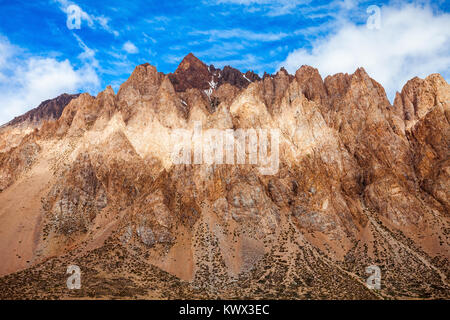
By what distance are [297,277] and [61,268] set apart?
53.6 metres

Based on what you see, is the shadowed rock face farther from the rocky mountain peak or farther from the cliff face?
the rocky mountain peak

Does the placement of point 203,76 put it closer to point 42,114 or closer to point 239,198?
point 239,198

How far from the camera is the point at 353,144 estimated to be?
11569 cm

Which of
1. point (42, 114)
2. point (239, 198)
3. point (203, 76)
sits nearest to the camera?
point (239, 198)

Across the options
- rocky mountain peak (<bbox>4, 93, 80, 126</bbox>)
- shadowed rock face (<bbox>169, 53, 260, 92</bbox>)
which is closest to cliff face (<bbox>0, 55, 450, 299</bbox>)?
shadowed rock face (<bbox>169, 53, 260, 92</bbox>)

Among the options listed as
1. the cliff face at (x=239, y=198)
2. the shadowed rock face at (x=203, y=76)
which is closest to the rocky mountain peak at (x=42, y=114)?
the cliff face at (x=239, y=198)

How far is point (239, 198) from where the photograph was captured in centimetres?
9644

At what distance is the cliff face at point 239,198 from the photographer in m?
73.4

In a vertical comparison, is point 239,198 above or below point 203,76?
below

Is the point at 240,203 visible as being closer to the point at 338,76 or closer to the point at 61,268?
the point at 61,268

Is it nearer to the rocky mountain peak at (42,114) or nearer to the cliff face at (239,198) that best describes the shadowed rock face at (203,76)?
the cliff face at (239,198)

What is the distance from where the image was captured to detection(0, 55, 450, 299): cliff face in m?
73.4

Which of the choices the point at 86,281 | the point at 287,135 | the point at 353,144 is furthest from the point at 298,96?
the point at 86,281

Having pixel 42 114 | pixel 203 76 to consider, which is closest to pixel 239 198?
pixel 203 76
